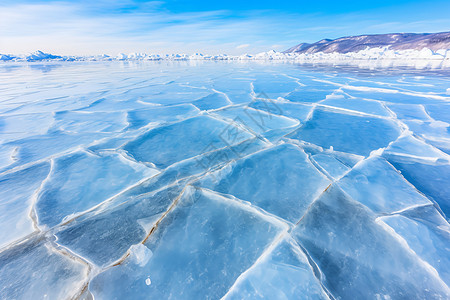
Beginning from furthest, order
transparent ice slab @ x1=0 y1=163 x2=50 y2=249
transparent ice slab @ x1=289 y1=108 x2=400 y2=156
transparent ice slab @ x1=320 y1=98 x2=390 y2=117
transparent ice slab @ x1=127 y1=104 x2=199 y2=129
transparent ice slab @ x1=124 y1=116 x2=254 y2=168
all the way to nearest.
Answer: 1. transparent ice slab @ x1=320 y1=98 x2=390 y2=117
2. transparent ice slab @ x1=127 y1=104 x2=199 y2=129
3. transparent ice slab @ x1=289 y1=108 x2=400 y2=156
4. transparent ice slab @ x1=124 y1=116 x2=254 y2=168
5. transparent ice slab @ x1=0 y1=163 x2=50 y2=249

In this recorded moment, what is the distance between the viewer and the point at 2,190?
7.41 ft

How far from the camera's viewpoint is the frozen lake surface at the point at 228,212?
1.30 metres

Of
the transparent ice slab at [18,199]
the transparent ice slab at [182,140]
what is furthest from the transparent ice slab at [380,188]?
the transparent ice slab at [18,199]

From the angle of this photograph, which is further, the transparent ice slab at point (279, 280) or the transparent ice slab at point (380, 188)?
the transparent ice slab at point (380, 188)

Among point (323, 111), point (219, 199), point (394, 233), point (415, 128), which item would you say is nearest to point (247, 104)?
point (323, 111)

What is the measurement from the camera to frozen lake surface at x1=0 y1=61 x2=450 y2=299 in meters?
1.30

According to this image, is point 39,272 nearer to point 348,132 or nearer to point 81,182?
point 81,182

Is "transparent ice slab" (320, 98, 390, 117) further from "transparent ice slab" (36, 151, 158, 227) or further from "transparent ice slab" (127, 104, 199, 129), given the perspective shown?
"transparent ice slab" (36, 151, 158, 227)

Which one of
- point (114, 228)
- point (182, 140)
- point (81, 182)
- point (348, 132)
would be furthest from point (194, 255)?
point (348, 132)

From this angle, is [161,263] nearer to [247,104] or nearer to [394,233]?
[394,233]

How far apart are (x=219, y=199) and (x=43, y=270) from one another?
1447 millimetres

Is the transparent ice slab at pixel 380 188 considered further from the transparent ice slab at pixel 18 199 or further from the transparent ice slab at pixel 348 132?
the transparent ice slab at pixel 18 199

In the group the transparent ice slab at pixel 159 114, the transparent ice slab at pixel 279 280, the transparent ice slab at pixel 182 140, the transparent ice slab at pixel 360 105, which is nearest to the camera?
the transparent ice slab at pixel 279 280

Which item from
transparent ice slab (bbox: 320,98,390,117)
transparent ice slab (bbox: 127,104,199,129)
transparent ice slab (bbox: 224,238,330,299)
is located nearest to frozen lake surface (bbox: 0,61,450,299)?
transparent ice slab (bbox: 224,238,330,299)
